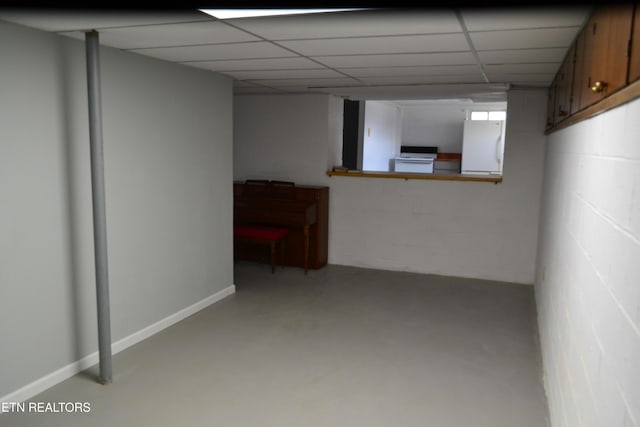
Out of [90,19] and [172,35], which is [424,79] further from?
[90,19]

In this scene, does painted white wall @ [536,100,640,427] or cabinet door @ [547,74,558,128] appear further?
cabinet door @ [547,74,558,128]

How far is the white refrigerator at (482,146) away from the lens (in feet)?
28.8

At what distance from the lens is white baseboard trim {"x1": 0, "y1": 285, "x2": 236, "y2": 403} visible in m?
2.62

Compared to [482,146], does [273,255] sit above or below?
below

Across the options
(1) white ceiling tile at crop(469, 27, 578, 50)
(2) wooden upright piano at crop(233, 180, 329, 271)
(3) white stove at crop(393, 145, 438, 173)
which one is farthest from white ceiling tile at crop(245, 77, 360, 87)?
(3) white stove at crop(393, 145, 438, 173)

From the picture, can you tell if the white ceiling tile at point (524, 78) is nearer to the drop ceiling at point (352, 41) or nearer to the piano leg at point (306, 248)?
the drop ceiling at point (352, 41)

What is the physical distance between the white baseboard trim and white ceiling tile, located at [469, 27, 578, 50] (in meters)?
2.85

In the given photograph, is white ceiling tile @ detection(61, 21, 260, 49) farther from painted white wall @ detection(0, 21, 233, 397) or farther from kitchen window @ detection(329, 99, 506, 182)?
kitchen window @ detection(329, 99, 506, 182)

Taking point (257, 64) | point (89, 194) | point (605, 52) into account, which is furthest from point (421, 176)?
point (605, 52)

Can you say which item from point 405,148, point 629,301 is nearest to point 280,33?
point 629,301

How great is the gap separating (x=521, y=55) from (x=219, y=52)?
189 centimetres

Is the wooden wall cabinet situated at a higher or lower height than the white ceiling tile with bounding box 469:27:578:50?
lower

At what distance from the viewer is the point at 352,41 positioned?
2.66 metres

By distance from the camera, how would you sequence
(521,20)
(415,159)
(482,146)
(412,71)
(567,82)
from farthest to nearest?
(415,159)
(482,146)
(412,71)
(567,82)
(521,20)
